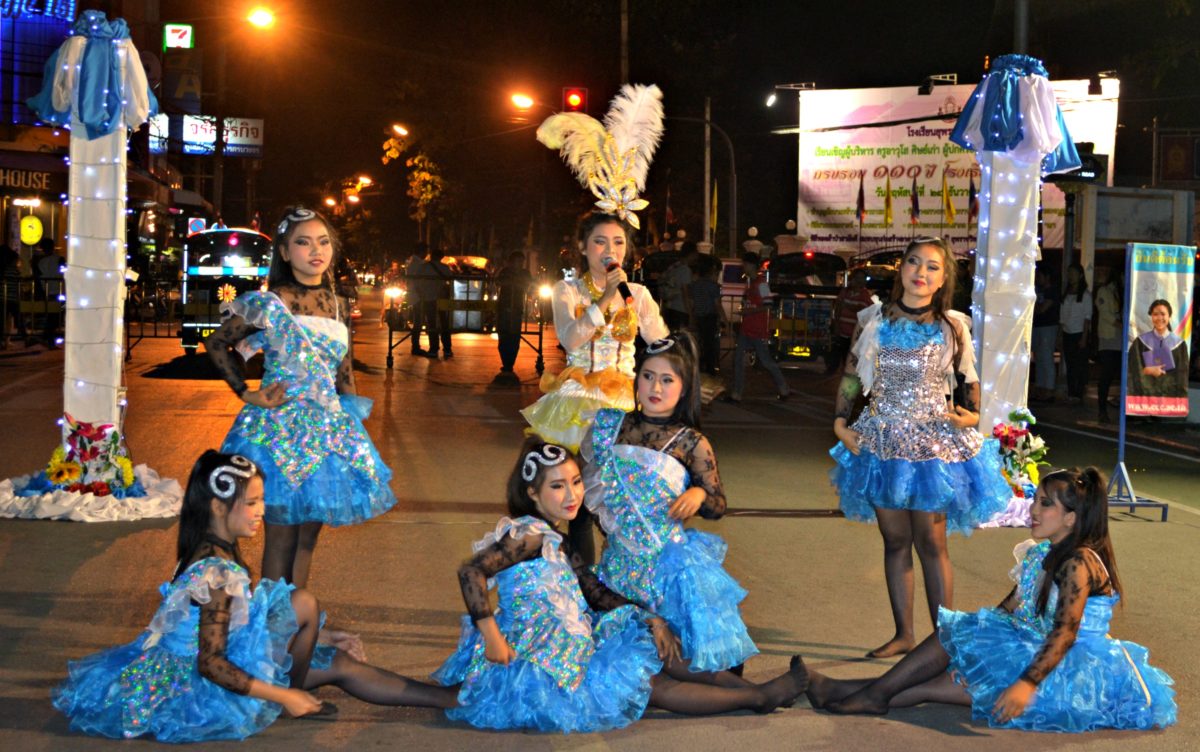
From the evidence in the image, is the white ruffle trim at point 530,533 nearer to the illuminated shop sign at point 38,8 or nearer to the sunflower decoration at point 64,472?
the sunflower decoration at point 64,472

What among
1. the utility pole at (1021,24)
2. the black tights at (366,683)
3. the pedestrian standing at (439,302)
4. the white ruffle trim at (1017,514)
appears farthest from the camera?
the pedestrian standing at (439,302)

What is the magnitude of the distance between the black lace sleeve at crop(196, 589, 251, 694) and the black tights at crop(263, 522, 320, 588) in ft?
3.22

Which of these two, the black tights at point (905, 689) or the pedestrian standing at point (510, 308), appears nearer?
the black tights at point (905, 689)

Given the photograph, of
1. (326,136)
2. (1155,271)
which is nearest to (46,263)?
(1155,271)

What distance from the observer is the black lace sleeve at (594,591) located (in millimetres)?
5395

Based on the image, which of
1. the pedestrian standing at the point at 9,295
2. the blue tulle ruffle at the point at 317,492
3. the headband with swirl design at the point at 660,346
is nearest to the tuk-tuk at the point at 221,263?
the pedestrian standing at the point at 9,295

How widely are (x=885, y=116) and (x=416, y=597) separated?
31136 millimetres

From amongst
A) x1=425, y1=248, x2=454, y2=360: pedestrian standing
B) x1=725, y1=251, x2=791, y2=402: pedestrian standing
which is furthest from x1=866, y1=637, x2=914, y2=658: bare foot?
x1=425, y1=248, x2=454, y2=360: pedestrian standing

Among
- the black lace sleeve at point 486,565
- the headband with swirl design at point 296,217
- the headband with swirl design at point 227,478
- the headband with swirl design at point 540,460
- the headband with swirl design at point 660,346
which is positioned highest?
the headband with swirl design at point 296,217

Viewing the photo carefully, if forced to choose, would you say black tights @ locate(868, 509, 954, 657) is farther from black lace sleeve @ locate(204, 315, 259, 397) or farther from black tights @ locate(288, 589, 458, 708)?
black lace sleeve @ locate(204, 315, 259, 397)

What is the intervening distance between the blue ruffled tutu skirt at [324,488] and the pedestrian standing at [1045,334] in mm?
14983

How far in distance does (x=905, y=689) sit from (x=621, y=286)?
2203mm

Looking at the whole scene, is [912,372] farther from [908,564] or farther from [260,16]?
[260,16]

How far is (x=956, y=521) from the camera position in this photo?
21.2 ft
